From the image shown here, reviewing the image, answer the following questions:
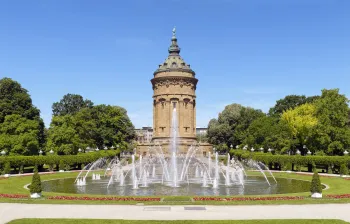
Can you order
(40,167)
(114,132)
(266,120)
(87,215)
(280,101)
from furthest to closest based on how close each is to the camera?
(280,101) < (114,132) < (266,120) < (40,167) < (87,215)

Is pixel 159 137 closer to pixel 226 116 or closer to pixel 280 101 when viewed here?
pixel 226 116

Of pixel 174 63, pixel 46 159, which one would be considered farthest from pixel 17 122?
pixel 174 63

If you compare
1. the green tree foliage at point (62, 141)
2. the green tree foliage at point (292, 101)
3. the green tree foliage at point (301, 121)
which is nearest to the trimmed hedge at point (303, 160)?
the green tree foliage at point (301, 121)

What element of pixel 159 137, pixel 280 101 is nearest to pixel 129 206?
pixel 159 137

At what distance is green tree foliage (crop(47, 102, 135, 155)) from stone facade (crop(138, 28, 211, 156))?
9031 millimetres

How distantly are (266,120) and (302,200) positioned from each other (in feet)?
141

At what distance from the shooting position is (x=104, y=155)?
51.3 m

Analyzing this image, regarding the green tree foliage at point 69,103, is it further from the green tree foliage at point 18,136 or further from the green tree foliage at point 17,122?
the green tree foliage at point 18,136

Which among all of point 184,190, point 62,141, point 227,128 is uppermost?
point 227,128

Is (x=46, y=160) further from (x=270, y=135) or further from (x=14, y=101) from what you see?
(x=270, y=135)

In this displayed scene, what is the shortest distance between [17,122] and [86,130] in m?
15.7

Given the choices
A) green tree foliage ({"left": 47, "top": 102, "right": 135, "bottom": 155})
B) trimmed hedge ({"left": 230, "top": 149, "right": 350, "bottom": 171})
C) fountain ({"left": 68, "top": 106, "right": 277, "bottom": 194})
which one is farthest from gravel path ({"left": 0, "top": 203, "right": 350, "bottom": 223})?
green tree foliage ({"left": 47, "top": 102, "right": 135, "bottom": 155})

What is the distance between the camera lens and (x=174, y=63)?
7656 centimetres

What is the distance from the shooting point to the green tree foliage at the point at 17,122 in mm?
40844
